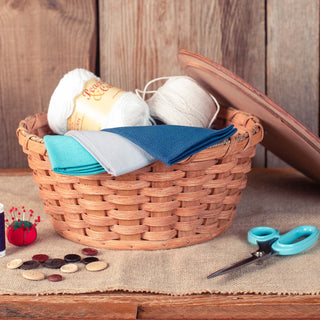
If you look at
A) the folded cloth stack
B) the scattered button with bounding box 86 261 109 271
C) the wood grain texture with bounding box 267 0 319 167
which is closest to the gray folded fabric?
the folded cloth stack

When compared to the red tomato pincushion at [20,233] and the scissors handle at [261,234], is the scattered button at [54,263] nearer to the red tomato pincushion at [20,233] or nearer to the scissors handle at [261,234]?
the red tomato pincushion at [20,233]

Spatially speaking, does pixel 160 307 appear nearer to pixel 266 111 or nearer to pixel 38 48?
pixel 266 111

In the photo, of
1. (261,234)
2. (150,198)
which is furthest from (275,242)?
(150,198)

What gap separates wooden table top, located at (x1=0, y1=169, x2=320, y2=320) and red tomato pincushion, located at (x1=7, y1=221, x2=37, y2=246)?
0.51 feet

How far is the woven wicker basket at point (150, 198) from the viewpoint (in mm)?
752

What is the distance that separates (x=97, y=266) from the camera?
0.74 metres

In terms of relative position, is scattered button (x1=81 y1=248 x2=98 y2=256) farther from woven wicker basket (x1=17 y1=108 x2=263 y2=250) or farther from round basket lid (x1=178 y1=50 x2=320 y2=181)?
round basket lid (x1=178 y1=50 x2=320 y2=181)

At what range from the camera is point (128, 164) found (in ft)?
2.30

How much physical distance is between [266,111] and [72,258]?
1.30 feet

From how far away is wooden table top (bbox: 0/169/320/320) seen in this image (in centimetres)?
66

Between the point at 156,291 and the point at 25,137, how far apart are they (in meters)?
0.32

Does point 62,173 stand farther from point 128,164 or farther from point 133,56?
point 133,56

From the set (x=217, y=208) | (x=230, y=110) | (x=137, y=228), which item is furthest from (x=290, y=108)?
(x=137, y=228)

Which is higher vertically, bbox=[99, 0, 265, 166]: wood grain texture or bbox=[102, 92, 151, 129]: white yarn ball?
bbox=[99, 0, 265, 166]: wood grain texture
